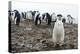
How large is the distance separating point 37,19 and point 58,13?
0.91 ft

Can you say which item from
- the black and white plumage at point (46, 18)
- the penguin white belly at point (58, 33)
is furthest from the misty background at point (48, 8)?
the penguin white belly at point (58, 33)

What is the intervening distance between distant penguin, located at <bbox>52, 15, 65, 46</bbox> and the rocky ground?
0.15ft

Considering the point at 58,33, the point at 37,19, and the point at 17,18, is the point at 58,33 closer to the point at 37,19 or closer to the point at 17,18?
the point at 37,19

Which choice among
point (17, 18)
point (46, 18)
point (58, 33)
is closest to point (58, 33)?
point (58, 33)

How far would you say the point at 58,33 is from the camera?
194cm

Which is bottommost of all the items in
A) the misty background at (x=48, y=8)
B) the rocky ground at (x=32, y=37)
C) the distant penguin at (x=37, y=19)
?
the rocky ground at (x=32, y=37)

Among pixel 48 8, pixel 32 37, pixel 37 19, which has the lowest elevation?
pixel 32 37

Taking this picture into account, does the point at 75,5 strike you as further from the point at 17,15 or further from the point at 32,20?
the point at 17,15

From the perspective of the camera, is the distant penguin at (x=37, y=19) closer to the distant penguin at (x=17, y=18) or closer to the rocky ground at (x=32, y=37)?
the rocky ground at (x=32, y=37)

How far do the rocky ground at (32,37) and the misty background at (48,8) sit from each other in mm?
145

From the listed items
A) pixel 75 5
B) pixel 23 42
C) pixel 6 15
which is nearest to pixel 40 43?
pixel 23 42

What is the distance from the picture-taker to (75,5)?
203 cm

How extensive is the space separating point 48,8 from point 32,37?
1.27ft

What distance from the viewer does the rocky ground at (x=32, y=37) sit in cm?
176
